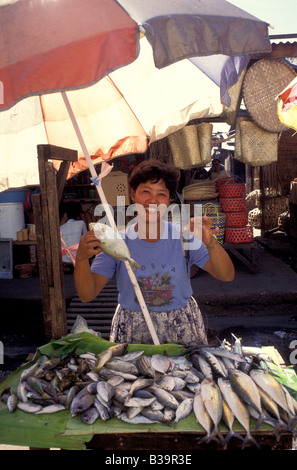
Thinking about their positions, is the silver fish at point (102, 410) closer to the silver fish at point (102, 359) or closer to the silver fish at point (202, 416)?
the silver fish at point (102, 359)

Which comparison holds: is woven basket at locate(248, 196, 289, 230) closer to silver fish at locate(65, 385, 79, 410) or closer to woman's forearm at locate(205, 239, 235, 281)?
woman's forearm at locate(205, 239, 235, 281)

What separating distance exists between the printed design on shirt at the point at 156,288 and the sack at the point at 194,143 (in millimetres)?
4050

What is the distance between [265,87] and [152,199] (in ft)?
15.5

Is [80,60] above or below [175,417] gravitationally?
above

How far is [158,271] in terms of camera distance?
8.41 feet

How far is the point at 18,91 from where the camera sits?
5.33ft

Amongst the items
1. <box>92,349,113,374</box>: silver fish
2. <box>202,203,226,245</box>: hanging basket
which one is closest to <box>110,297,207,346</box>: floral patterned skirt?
<box>92,349,113,374</box>: silver fish

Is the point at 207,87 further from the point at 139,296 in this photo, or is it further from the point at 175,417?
the point at 175,417

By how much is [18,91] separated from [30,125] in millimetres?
1292

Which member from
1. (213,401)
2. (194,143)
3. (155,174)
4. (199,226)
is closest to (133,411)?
(213,401)

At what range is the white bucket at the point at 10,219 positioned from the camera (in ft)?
25.5
